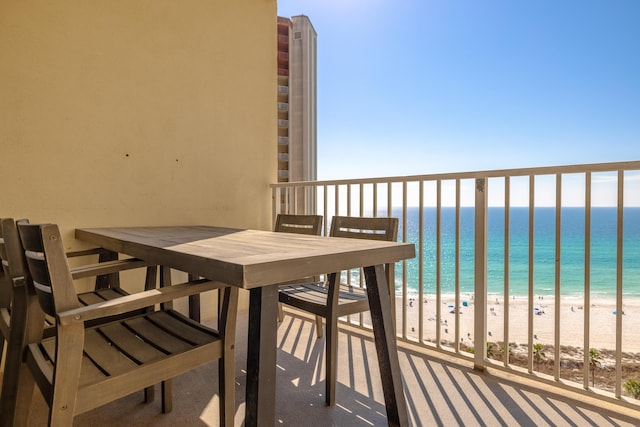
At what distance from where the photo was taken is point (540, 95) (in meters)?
25.9

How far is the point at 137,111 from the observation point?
2426 mm

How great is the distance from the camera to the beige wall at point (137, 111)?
201 centimetres

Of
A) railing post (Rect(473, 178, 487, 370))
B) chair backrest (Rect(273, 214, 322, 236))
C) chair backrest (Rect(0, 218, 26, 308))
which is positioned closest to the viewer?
chair backrest (Rect(0, 218, 26, 308))

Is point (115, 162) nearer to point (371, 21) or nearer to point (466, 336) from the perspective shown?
point (371, 21)

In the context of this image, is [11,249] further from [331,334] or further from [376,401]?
[376,401]

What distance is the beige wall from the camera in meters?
2.01

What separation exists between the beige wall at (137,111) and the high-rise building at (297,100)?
3.45m

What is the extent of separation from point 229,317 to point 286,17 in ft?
26.2

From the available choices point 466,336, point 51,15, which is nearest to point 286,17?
point 51,15

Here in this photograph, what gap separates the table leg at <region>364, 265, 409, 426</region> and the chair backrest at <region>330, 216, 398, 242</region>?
20.9 inches

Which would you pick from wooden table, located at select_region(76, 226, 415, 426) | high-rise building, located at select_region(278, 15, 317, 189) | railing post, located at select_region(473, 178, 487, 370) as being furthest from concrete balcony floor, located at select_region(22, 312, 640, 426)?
high-rise building, located at select_region(278, 15, 317, 189)

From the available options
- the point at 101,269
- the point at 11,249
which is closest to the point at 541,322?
the point at 101,269

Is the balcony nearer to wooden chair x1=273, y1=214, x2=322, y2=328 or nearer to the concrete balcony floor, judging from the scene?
the concrete balcony floor

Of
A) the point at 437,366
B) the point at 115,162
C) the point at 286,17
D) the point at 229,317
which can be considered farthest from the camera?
the point at 286,17
